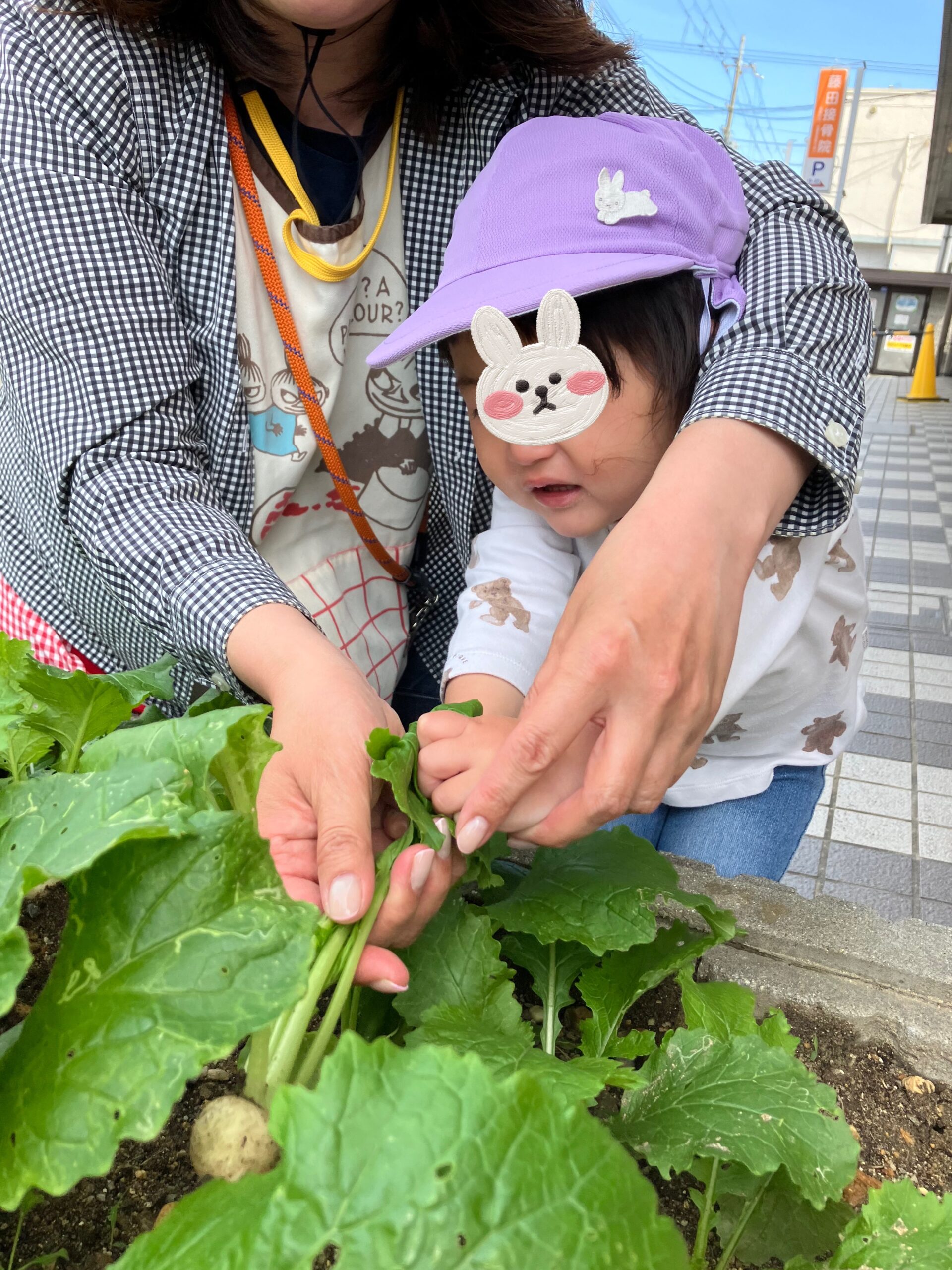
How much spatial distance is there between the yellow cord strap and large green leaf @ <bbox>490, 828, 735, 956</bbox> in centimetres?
68

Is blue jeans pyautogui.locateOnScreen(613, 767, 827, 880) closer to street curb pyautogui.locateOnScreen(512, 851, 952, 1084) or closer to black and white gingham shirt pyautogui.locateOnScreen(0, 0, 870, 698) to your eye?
street curb pyautogui.locateOnScreen(512, 851, 952, 1084)

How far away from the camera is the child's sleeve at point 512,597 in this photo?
111 cm

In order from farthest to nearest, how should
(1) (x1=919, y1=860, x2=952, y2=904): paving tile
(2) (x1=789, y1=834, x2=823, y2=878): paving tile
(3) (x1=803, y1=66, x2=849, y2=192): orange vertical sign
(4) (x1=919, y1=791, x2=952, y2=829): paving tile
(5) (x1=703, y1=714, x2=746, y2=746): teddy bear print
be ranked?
(3) (x1=803, y1=66, x2=849, y2=192): orange vertical sign, (4) (x1=919, y1=791, x2=952, y2=829): paving tile, (2) (x1=789, y1=834, x2=823, y2=878): paving tile, (1) (x1=919, y1=860, x2=952, y2=904): paving tile, (5) (x1=703, y1=714, x2=746, y2=746): teddy bear print

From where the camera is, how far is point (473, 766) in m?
0.75

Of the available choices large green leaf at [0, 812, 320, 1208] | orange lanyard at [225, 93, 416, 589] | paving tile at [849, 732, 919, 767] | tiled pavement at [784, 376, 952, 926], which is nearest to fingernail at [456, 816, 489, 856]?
large green leaf at [0, 812, 320, 1208]

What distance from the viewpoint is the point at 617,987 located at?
778 mm

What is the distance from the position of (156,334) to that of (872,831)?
2046 mm

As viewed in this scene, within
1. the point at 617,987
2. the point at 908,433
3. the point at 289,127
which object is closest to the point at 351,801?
the point at 617,987

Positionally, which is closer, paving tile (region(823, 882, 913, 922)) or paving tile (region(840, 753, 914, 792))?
paving tile (region(823, 882, 913, 922))

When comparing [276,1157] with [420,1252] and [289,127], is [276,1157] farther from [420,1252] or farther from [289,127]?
[289,127]

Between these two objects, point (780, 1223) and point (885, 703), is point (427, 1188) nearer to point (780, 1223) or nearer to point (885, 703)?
point (780, 1223)

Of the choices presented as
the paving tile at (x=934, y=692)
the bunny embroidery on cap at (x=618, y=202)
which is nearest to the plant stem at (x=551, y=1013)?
the bunny embroidery on cap at (x=618, y=202)

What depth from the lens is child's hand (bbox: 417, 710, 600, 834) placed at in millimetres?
737

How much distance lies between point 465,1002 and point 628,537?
358mm
